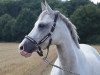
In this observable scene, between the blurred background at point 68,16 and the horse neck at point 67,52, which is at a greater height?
the horse neck at point 67,52

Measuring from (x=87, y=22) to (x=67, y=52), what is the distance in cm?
5392

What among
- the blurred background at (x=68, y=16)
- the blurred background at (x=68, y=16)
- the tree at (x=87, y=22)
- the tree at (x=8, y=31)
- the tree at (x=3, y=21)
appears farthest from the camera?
the tree at (x=3, y=21)

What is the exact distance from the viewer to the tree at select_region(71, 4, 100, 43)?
56159mm

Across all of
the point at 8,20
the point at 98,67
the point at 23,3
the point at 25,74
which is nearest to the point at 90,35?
the point at 8,20

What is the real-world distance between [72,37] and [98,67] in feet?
5.27

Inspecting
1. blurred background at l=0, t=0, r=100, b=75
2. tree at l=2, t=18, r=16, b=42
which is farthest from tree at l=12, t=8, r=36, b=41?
tree at l=2, t=18, r=16, b=42

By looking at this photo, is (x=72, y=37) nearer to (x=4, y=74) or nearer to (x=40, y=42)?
(x=40, y=42)

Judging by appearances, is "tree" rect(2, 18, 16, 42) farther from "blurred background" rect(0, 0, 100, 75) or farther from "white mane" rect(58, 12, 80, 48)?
"white mane" rect(58, 12, 80, 48)

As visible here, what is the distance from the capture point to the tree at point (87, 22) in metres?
56.2

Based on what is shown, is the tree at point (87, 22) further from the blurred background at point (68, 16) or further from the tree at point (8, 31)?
the tree at point (8, 31)

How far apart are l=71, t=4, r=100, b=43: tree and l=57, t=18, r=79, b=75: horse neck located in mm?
46953

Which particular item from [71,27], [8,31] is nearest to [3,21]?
[8,31]

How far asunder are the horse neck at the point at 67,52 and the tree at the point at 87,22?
46953 mm

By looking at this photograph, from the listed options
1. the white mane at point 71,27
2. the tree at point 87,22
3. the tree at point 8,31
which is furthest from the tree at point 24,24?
the white mane at point 71,27
